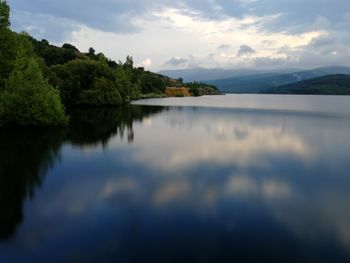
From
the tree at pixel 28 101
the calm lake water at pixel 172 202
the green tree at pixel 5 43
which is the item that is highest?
the green tree at pixel 5 43

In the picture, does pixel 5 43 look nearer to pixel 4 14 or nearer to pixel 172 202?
pixel 4 14

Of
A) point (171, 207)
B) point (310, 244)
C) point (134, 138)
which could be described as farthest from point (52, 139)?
point (310, 244)

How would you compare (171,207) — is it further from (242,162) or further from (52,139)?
(52,139)

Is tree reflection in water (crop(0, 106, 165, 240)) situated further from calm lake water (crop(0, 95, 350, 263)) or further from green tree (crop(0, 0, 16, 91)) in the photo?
green tree (crop(0, 0, 16, 91))

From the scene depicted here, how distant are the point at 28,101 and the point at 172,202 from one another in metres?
35.6

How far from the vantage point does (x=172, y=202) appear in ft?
65.8

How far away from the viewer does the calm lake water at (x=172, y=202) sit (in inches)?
563

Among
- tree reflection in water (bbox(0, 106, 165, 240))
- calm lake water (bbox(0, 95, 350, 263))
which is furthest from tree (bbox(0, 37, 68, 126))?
calm lake water (bbox(0, 95, 350, 263))

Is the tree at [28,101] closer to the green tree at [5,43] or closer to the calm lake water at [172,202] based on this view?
the green tree at [5,43]

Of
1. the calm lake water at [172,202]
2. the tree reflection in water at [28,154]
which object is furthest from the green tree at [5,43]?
the calm lake water at [172,202]

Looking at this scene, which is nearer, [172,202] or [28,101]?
[172,202]

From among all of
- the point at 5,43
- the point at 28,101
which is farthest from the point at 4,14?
the point at 28,101

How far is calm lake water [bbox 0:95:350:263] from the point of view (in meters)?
14.3

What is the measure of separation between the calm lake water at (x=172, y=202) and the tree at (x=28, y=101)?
34.0 feet
